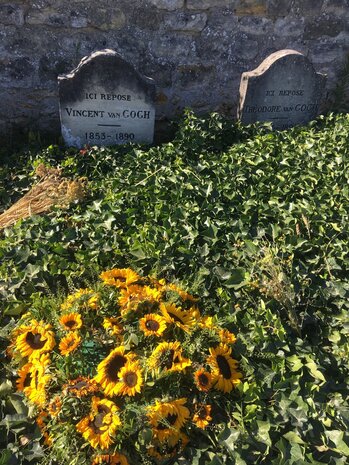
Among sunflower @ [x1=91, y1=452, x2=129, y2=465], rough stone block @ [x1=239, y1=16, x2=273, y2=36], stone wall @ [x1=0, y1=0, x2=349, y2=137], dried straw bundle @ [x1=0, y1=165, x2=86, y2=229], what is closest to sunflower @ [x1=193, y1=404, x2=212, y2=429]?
sunflower @ [x1=91, y1=452, x2=129, y2=465]

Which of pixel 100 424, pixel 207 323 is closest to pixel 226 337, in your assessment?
pixel 207 323

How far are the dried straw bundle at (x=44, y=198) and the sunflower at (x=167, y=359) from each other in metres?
1.64

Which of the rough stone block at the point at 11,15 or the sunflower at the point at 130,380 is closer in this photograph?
the sunflower at the point at 130,380

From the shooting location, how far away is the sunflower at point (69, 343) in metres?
1.77

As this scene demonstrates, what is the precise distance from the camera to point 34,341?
Answer: 1.88 meters

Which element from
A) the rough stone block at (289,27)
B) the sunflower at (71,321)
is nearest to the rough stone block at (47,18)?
the rough stone block at (289,27)

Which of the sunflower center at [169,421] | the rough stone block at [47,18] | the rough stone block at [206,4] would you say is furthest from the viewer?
the rough stone block at [206,4]

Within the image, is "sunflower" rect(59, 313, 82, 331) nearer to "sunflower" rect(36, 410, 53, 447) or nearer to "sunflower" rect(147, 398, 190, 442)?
"sunflower" rect(36, 410, 53, 447)

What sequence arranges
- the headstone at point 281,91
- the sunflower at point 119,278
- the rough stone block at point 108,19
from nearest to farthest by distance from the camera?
the sunflower at point 119,278 < the rough stone block at point 108,19 < the headstone at point 281,91

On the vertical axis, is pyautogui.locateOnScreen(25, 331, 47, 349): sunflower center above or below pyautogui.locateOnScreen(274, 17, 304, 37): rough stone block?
below

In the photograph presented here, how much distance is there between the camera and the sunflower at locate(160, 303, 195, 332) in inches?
76.9

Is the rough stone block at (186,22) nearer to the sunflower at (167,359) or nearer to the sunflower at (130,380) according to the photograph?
the sunflower at (167,359)

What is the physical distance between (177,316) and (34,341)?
68 cm

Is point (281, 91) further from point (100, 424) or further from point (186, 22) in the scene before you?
point (100, 424)
